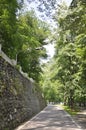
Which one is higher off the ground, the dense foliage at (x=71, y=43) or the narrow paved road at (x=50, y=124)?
the dense foliage at (x=71, y=43)

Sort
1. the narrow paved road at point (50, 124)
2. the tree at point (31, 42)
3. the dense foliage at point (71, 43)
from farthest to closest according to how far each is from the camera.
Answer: the tree at point (31, 42) → the narrow paved road at point (50, 124) → the dense foliage at point (71, 43)

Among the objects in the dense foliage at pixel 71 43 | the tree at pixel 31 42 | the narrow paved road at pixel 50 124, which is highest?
the tree at pixel 31 42

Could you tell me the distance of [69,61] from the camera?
4616cm

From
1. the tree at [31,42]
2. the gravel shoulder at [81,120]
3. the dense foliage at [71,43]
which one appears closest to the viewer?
the dense foliage at [71,43]

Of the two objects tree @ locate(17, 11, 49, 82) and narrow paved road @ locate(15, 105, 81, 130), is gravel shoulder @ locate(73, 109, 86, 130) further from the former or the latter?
tree @ locate(17, 11, 49, 82)

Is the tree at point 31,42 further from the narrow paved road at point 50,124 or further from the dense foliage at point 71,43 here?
the narrow paved road at point 50,124

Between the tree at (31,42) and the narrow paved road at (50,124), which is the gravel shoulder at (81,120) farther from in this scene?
the tree at (31,42)

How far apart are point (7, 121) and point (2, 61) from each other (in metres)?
3.91

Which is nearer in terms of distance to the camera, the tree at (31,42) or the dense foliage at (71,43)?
the dense foliage at (71,43)

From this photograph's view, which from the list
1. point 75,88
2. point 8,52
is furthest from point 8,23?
point 75,88

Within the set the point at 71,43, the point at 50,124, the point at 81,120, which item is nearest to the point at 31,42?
the point at 71,43

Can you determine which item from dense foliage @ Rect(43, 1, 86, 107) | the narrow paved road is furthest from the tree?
the narrow paved road

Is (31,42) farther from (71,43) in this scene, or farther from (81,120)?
(81,120)

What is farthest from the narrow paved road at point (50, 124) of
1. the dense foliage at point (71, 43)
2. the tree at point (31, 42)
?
the tree at point (31, 42)
